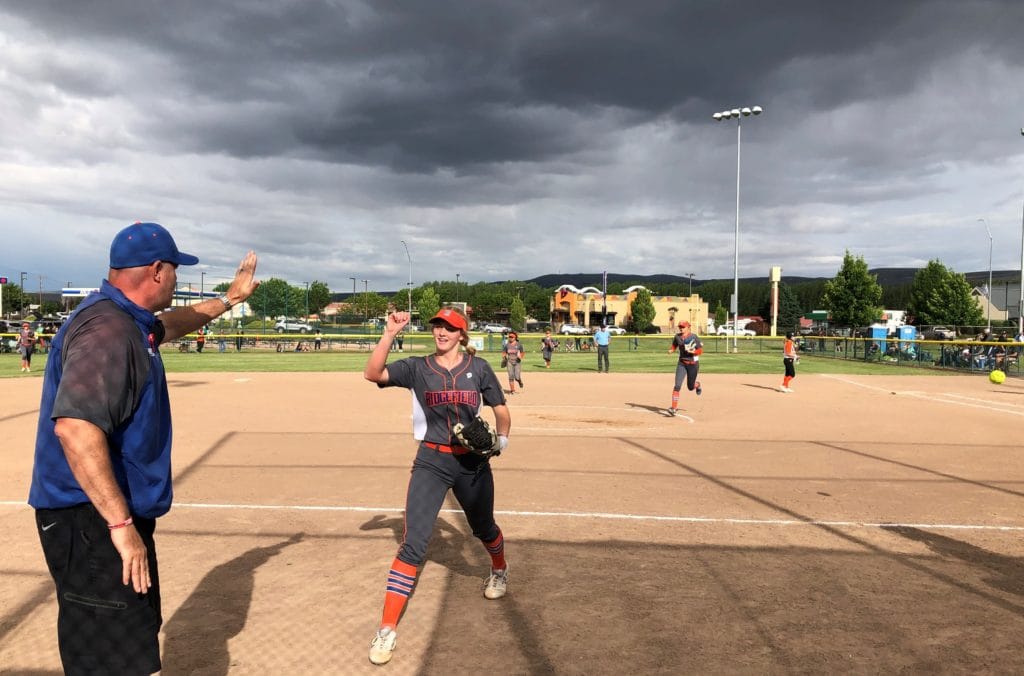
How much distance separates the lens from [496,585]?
4688mm

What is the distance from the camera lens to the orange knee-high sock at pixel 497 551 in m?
4.56

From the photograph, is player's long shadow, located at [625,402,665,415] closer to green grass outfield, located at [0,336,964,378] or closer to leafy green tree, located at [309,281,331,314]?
green grass outfield, located at [0,336,964,378]

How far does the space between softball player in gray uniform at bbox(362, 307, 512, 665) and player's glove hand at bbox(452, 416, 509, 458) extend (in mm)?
114

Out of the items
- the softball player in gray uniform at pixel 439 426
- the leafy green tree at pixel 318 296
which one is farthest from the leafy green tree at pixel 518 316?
the softball player in gray uniform at pixel 439 426

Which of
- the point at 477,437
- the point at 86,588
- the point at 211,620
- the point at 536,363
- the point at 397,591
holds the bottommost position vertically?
the point at 536,363

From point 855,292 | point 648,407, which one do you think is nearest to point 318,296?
point 855,292

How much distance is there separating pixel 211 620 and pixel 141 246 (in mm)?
2822

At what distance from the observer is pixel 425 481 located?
4.18 metres

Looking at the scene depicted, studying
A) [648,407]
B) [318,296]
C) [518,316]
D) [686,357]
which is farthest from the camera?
[318,296]

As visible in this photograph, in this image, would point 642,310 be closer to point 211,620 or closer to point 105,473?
point 211,620

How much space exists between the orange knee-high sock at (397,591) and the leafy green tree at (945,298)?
71.3m

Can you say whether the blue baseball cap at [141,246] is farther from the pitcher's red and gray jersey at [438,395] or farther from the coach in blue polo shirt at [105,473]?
the pitcher's red and gray jersey at [438,395]

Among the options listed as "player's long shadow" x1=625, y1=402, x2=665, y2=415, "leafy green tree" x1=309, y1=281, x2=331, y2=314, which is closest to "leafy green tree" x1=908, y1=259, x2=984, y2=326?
"player's long shadow" x1=625, y1=402, x2=665, y2=415

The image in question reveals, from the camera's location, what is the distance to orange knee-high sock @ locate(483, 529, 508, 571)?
456cm
